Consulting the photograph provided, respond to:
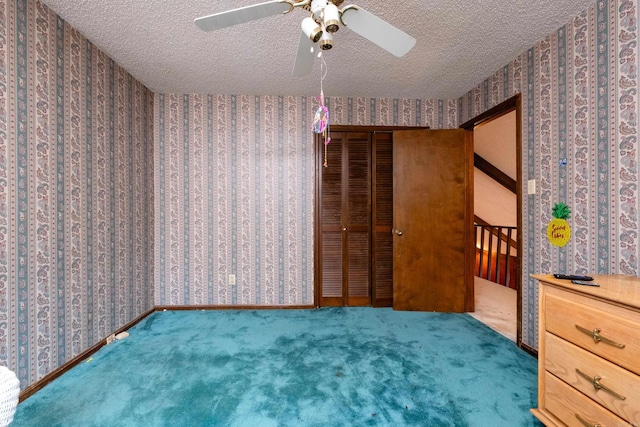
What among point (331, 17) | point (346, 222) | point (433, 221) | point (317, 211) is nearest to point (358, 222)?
point (346, 222)

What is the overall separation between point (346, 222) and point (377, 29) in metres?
2.17

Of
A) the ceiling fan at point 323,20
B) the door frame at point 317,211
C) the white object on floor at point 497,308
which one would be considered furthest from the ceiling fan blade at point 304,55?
the white object on floor at point 497,308

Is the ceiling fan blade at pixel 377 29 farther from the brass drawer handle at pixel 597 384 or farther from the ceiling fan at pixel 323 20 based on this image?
the brass drawer handle at pixel 597 384

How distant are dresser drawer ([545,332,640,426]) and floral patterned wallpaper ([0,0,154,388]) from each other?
292cm

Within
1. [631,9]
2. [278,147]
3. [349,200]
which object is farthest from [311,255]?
[631,9]

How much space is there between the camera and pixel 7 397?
755 mm

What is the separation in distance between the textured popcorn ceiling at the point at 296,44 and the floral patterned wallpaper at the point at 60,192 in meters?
0.26

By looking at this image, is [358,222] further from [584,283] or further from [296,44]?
[584,283]

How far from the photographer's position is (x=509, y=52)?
2.29 meters

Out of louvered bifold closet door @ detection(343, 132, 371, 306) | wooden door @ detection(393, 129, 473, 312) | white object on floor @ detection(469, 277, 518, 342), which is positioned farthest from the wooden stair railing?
louvered bifold closet door @ detection(343, 132, 371, 306)

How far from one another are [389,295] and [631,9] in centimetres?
281

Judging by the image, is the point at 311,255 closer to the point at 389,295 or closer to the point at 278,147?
the point at 389,295

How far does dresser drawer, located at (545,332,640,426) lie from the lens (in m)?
1.05

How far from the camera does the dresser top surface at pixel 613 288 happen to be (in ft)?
3.55
